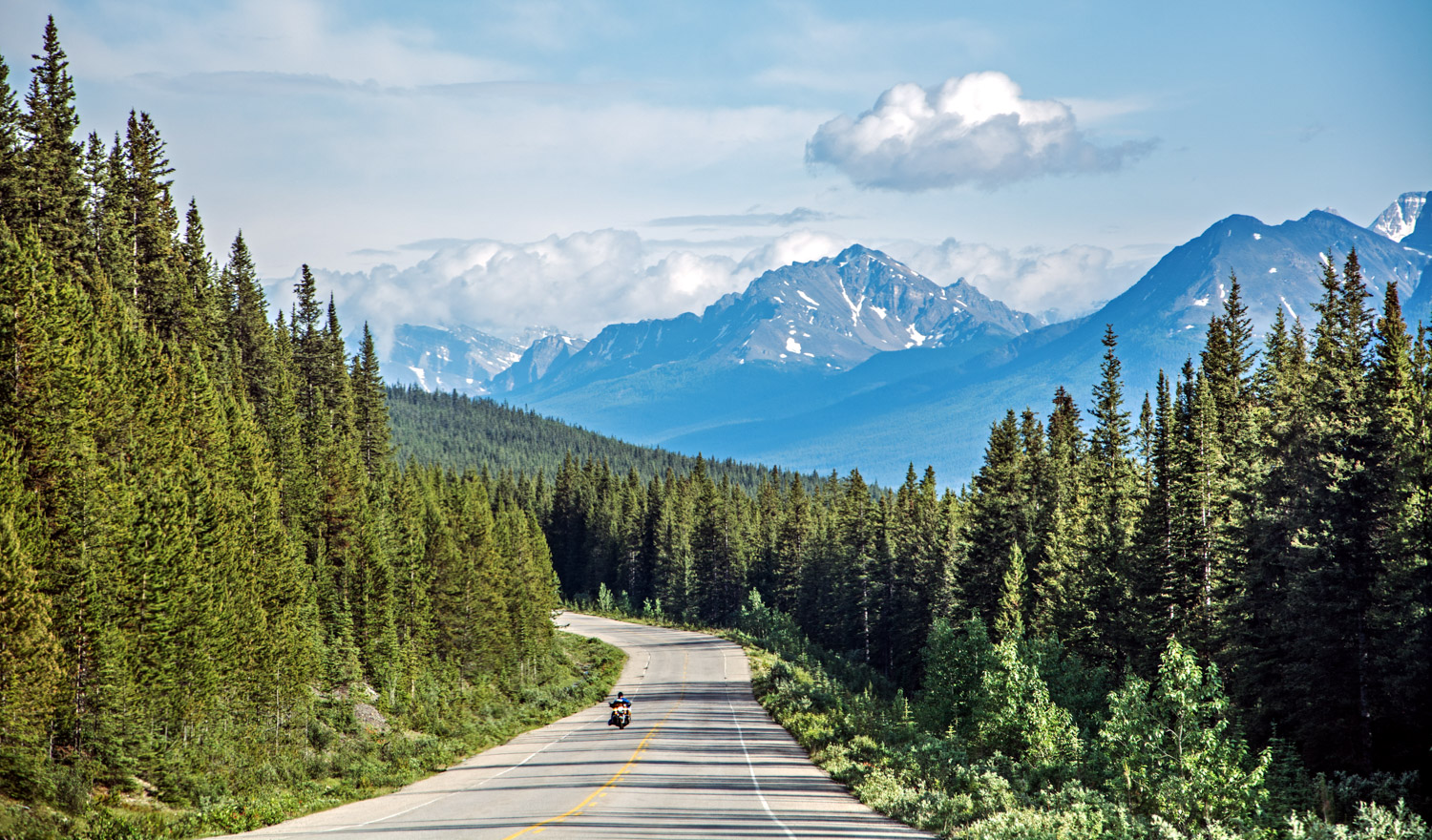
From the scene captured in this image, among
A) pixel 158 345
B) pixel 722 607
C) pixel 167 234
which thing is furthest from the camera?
pixel 722 607

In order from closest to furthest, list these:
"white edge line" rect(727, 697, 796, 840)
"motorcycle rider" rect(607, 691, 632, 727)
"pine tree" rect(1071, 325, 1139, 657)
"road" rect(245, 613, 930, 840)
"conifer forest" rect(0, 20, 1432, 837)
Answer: "road" rect(245, 613, 930, 840)
"white edge line" rect(727, 697, 796, 840)
"conifer forest" rect(0, 20, 1432, 837)
"pine tree" rect(1071, 325, 1139, 657)
"motorcycle rider" rect(607, 691, 632, 727)

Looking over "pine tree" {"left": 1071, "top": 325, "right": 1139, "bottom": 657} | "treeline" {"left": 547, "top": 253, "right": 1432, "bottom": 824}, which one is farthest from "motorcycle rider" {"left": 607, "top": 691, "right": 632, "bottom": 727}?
"pine tree" {"left": 1071, "top": 325, "right": 1139, "bottom": 657}

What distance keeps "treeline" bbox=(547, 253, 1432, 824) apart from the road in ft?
25.5

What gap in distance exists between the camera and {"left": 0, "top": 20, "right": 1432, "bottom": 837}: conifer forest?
21.5m

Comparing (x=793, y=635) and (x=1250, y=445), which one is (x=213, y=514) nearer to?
(x=1250, y=445)

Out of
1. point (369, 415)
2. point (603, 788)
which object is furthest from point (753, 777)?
point (369, 415)

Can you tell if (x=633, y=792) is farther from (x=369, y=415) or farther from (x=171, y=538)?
(x=369, y=415)

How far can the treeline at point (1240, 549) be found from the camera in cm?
2638

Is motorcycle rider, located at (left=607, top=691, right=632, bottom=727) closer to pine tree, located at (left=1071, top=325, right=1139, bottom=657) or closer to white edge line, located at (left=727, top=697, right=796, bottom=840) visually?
white edge line, located at (left=727, top=697, right=796, bottom=840)

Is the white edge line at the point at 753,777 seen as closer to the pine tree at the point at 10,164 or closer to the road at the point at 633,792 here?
the road at the point at 633,792

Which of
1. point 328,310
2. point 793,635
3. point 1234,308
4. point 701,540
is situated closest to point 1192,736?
point 1234,308

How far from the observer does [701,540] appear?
117 metres

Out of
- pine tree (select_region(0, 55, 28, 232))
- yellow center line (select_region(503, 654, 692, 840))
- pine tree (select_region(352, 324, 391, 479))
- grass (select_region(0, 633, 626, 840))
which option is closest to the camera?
yellow center line (select_region(503, 654, 692, 840))

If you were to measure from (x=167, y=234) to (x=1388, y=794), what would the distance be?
51920mm
